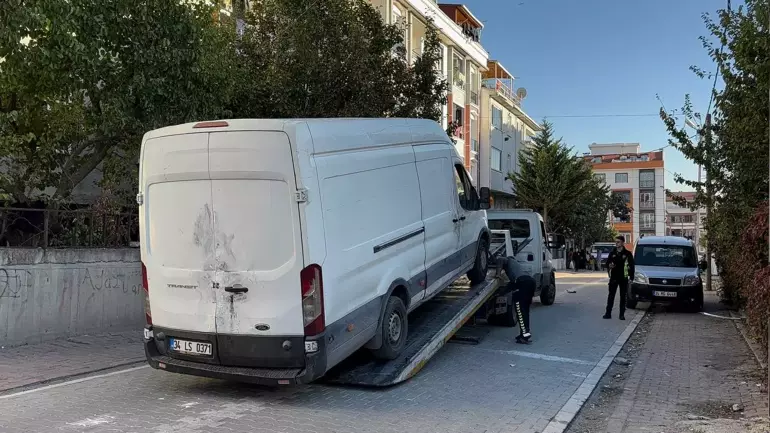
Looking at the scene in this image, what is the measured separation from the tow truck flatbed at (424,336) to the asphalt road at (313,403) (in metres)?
0.17

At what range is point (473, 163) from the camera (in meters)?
37.9

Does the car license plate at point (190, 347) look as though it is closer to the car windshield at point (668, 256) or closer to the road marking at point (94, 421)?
the road marking at point (94, 421)

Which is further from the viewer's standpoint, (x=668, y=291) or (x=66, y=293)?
(x=668, y=291)

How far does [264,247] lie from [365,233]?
115cm

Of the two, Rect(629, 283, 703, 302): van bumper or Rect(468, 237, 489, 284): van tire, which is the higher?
Rect(468, 237, 489, 284): van tire

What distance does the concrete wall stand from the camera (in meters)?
9.37

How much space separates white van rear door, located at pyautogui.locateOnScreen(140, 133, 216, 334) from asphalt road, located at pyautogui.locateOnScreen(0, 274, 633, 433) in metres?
0.90

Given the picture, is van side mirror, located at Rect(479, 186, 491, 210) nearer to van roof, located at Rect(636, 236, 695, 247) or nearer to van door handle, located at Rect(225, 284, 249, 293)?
van door handle, located at Rect(225, 284, 249, 293)

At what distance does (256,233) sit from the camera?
6.07 meters

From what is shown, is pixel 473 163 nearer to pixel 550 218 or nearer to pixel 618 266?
pixel 550 218

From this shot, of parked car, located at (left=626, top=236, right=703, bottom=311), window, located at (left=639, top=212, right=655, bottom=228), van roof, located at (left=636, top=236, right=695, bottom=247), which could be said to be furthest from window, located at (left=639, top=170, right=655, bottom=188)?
parked car, located at (left=626, top=236, right=703, bottom=311)

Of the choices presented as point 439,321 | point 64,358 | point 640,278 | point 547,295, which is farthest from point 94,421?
point 640,278

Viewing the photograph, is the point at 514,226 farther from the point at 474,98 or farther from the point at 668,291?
the point at 474,98

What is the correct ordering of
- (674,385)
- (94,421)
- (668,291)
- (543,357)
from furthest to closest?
(668,291)
(543,357)
(674,385)
(94,421)
